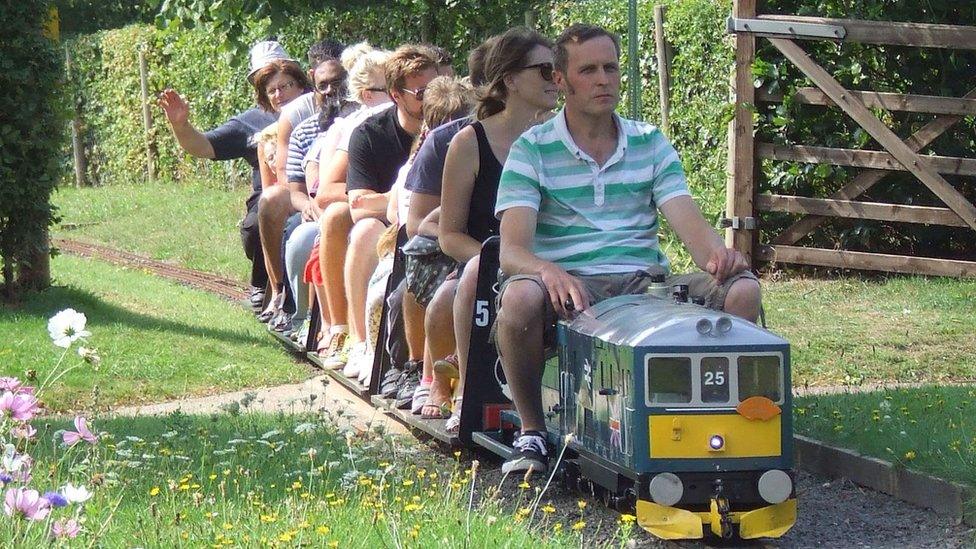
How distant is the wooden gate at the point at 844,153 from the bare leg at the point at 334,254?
4253 millimetres

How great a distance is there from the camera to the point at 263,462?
6176 millimetres

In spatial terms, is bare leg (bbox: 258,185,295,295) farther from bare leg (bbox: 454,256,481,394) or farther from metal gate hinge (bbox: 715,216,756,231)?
bare leg (bbox: 454,256,481,394)

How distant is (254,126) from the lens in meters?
12.5

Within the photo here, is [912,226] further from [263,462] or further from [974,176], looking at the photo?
[263,462]

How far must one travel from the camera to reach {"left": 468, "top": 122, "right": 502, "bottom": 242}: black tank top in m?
6.79

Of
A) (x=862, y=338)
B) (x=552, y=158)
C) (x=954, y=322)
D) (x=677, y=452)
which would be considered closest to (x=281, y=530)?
(x=677, y=452)

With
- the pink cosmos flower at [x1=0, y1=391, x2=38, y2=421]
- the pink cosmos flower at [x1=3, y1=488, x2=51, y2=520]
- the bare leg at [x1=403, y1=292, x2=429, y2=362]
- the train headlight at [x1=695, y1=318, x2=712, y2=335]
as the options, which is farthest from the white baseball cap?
the pink cosmos flower at [x1=3, y1=488, x2=51, y2=520]

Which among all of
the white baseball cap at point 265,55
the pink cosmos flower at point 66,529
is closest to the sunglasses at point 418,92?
the white baseball cap at point 265,55

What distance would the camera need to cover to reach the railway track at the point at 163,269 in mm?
14766

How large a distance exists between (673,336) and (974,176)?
25.2ft

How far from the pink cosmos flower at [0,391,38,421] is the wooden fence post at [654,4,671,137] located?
10997 millimetres

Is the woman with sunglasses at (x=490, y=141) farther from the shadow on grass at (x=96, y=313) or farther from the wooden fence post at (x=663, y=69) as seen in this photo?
the wooden fence post at (x=663, y=69)

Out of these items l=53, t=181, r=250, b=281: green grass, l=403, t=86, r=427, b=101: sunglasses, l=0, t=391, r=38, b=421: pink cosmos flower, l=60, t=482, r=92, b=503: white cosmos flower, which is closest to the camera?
l=60, t=482, r=92, b=503: white cosmos flower

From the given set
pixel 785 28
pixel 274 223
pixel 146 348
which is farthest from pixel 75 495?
pixel 785 28
